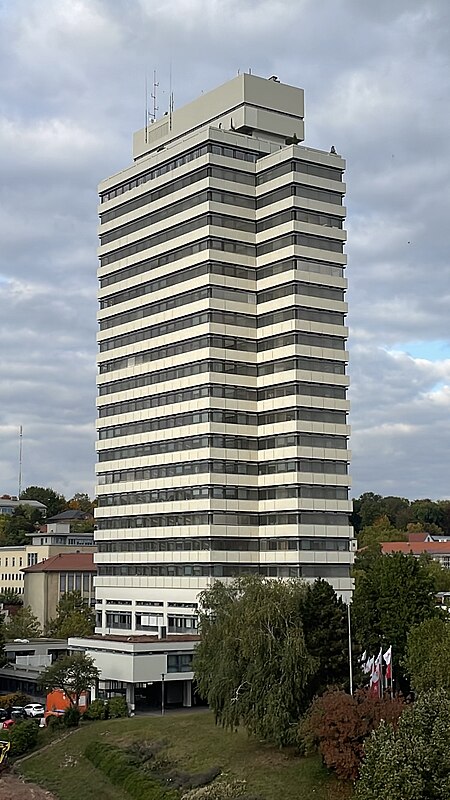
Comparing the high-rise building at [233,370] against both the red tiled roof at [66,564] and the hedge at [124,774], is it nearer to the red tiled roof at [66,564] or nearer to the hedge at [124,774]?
the hedge at [124,774]

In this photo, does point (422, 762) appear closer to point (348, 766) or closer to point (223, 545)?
point (348, 766)

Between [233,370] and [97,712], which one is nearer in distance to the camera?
[97,712]

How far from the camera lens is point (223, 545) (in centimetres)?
11019

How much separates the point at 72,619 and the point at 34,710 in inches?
1456

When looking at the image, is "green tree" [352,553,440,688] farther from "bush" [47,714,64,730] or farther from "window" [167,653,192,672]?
"bush" [47,714,64,730]

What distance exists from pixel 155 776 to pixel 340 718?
1574 cm

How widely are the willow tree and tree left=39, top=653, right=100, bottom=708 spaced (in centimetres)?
1770

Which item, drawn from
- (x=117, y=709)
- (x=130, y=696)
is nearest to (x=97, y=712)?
(x=117, y=709)

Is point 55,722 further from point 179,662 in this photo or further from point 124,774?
point 124,774

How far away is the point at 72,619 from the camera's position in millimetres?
134750

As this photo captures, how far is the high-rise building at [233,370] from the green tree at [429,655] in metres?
29.6

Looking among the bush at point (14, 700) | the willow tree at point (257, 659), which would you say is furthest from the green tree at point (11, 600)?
the willow tree at point (257, 659)

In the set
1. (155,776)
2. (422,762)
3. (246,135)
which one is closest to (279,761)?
(155,776)

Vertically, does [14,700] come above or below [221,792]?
above
